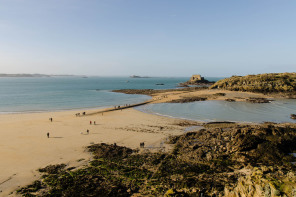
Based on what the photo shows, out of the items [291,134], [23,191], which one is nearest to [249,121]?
[291,134]

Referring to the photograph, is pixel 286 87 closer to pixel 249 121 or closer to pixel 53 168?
pixel 249 121

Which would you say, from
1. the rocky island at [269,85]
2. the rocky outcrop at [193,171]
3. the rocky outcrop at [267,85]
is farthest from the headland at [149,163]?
the rocky outcrop at [267,85]

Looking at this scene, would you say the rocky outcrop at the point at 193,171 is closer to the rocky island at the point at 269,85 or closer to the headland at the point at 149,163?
the headland at the point at 149,163

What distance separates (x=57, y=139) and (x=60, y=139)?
1.43 ft

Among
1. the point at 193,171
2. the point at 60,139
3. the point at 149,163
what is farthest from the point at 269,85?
the point at 60,139

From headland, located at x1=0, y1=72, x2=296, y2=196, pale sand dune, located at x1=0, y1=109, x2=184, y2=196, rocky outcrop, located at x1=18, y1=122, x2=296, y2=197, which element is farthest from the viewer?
pale sand dune, located at x1=0, y1=109, x2=184, y2=196

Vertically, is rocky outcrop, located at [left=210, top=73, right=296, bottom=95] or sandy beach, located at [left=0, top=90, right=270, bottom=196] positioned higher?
rocky outcrop, located at [left=210, top=73, right=296, bottom=95]

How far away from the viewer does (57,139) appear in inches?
984

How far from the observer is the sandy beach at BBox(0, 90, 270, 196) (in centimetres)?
1677

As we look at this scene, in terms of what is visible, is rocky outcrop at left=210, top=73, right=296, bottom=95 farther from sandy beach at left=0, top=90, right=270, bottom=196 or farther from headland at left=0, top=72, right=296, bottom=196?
headland at left=0, top=72, right=296, bottom=196

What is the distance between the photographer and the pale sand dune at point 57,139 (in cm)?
1661

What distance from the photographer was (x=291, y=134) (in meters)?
20.8

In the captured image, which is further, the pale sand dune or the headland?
the pale sand dune

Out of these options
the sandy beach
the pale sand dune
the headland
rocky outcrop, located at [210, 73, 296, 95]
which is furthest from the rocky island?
the headland
